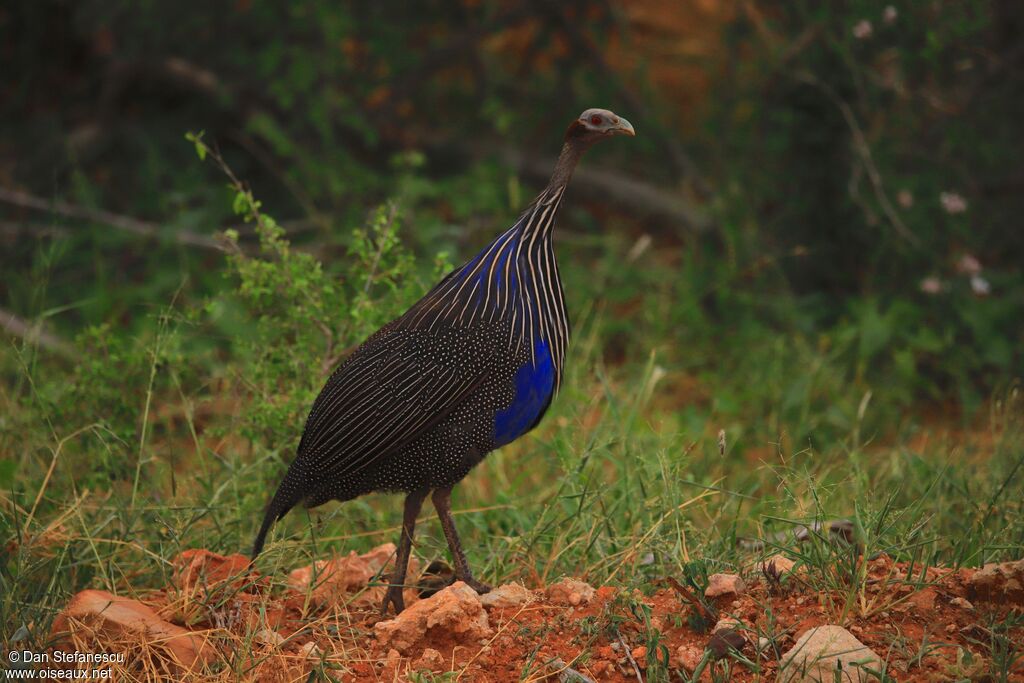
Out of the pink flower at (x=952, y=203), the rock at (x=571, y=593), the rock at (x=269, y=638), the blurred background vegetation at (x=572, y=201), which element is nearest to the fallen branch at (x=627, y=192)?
the blurred background vegetation at (x=572, y=201)

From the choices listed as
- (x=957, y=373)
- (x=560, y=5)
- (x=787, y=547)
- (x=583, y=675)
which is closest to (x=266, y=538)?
(x=583, y=675)

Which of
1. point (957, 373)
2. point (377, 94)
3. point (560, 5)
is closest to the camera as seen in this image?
point (957, 373)

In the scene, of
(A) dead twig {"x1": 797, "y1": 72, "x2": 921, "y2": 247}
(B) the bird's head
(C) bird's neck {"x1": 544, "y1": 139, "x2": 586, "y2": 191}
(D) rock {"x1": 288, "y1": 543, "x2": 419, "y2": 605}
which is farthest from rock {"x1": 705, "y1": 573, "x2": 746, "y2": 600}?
(A) dead twig {"x1": 797, "y1": 72, "x2": 921, "y2": 247}

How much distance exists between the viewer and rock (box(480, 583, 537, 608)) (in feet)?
10.2

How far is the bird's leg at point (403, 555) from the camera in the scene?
3303mm

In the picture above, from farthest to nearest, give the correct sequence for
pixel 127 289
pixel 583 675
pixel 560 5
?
pixel 560 5 < pixel 127 289 < pixel 583 675

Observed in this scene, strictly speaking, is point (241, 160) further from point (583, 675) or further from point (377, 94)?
point (583, 675)

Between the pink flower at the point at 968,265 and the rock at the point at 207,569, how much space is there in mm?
3993

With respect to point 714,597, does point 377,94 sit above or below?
above

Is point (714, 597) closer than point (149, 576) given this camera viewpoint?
Yes

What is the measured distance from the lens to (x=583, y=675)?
9.18ft

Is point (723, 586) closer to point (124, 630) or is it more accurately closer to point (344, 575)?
point (344, 575)

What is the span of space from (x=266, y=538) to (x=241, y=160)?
12.8 feet

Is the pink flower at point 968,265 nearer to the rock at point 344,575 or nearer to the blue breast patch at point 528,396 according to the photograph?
the blue breast patch at point 528,396
